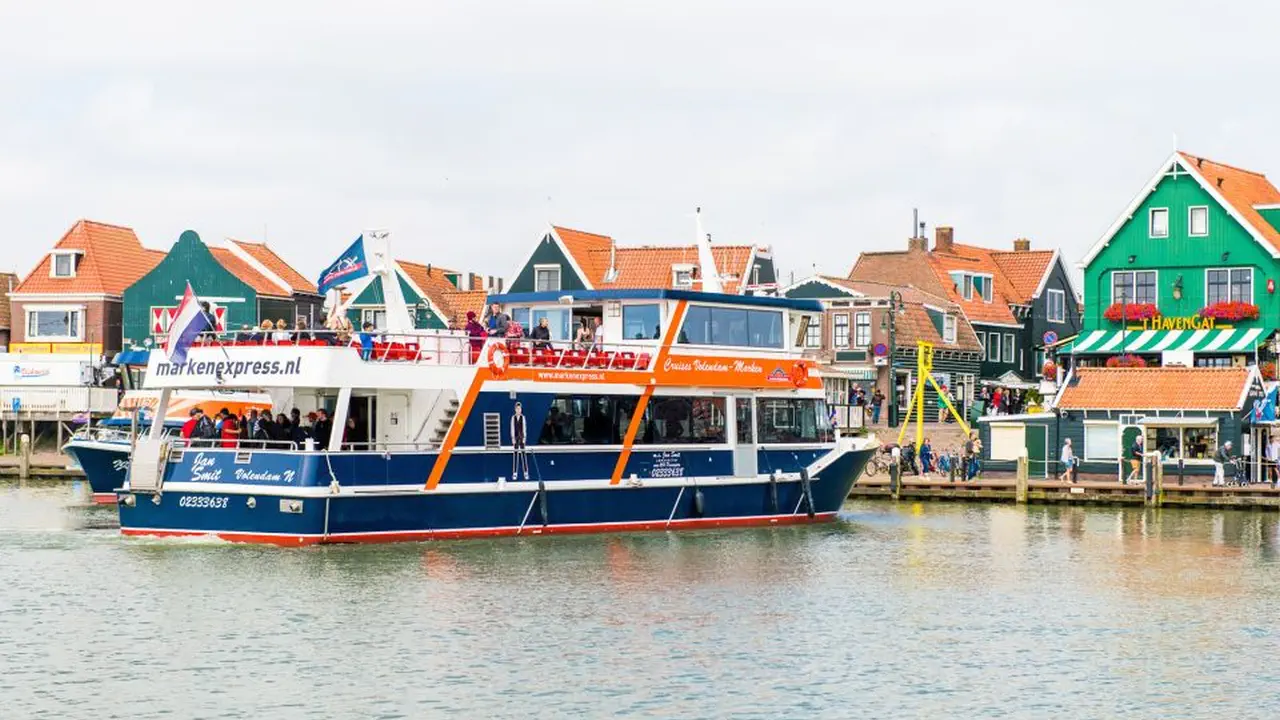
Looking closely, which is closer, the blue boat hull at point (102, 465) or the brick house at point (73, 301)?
the blue boat hull at point (102, 465)

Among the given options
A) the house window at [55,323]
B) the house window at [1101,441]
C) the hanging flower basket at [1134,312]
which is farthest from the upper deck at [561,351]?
the house window at [55,323]

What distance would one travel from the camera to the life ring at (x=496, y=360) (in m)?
35.1

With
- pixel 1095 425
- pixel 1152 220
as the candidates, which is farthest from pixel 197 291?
pixel 1095 425

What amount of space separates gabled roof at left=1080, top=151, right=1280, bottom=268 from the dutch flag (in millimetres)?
39435

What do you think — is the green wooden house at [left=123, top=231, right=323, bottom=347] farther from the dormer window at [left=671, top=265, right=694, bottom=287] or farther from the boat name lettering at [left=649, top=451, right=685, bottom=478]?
the boat name lettering at [left=649, top=451, right=685, bottom=478]

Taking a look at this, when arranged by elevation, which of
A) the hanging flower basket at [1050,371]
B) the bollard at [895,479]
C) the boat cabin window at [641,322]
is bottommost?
the bollard at [895,479]

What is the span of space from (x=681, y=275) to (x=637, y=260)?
223 centimetres

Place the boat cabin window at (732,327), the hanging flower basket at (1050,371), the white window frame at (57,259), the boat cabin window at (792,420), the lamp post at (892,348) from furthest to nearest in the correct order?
the white window frame at (57,259) → the lamp post at (892,348) → the hanging flower basket at (1050,371) → the boat cabin window at (792,420) → the boat cabin window at (732,327)

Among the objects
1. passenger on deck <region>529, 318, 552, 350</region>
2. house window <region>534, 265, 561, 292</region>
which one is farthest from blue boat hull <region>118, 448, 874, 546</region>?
house window <region>534, 265, 561, 292</region>

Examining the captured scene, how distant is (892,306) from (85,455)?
32248mm

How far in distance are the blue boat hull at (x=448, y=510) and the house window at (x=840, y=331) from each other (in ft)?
106

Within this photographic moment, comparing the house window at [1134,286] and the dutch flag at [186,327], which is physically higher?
the house window at [1134,286]

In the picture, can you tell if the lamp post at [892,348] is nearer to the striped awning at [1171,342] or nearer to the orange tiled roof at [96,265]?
the striped awning at [1171,342]

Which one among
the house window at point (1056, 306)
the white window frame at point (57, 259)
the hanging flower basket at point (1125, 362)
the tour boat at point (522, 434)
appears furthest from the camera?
the house window at point (1056, 306)
